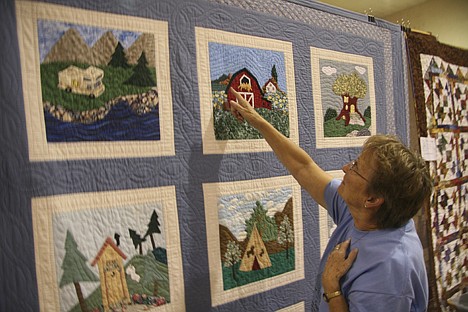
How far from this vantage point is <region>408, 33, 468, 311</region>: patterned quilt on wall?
6.42ft

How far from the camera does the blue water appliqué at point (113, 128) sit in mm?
935

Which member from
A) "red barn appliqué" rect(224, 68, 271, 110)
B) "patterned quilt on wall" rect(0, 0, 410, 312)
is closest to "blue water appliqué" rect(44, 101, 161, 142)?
"patterned quilt on wall" rect(0, 0, 410, 312)

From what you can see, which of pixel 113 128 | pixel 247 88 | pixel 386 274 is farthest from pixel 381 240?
pixel 113 128

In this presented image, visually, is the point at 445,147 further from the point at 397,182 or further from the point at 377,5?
the point at 397,182

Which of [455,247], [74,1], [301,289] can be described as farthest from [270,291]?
[455,247]

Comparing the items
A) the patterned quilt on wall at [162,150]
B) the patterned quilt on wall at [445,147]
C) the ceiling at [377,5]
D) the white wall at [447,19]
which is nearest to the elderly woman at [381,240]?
the patterned quilt on wall at [162,150]

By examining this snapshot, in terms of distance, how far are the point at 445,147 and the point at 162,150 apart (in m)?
1.75

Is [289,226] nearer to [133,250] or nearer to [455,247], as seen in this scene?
[133,250]

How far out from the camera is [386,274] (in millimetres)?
928

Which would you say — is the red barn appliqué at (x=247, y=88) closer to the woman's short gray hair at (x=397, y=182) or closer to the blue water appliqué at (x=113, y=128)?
the blue water appliqué at (x=113, y=128)

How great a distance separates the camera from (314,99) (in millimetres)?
1484

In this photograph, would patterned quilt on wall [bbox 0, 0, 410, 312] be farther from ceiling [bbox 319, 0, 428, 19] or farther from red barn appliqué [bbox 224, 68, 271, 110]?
ceiling [bbox 319, 0, 428, 19]

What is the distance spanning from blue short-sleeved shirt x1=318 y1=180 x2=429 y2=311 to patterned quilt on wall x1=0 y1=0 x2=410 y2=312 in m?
0.31

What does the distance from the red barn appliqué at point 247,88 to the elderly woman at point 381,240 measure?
0.43 metres
